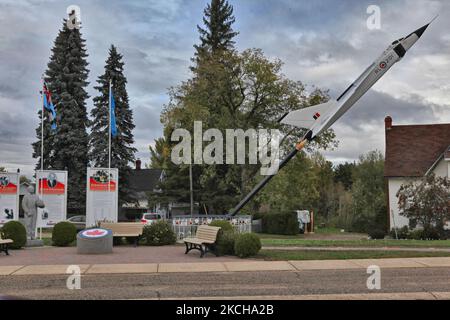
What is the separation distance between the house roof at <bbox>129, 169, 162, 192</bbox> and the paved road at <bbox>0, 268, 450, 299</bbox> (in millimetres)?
55495

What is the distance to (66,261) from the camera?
14141 mm

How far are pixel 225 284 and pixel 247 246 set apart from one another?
4.39 m

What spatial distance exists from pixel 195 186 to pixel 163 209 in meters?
11.4

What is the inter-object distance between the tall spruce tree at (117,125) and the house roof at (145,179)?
16387mm

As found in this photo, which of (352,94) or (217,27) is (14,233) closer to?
(352,94)

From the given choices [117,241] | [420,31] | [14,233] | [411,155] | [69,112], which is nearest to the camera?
[14,233]

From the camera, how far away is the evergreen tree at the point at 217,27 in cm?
6469

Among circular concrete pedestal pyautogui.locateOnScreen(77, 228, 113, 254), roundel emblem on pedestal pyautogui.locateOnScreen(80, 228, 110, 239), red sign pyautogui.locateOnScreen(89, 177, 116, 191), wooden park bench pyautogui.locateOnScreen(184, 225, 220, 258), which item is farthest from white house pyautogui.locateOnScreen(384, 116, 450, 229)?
circular concrete pedestal pyautogui.locateOnScreen(77, 228, 113, 254)

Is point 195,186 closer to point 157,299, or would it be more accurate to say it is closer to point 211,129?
point 211,129

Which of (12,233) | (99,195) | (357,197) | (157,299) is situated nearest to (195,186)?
(357,197)

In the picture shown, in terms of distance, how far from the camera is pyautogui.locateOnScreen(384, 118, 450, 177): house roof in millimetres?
38969

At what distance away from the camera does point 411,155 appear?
4028cm

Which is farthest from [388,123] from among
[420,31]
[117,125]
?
[117,125]

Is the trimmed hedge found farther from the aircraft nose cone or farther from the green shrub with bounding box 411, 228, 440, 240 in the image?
the green shrub with bounding box 411, 228, 440, 240
